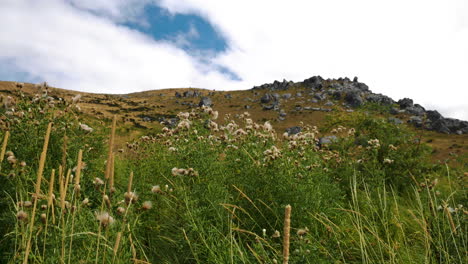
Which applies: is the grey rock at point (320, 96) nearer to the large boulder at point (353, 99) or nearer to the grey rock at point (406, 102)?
the large boulder at point (353, 99)

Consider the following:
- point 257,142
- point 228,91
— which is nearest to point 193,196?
point 257,142

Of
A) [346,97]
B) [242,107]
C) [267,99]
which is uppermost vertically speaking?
[346,97]

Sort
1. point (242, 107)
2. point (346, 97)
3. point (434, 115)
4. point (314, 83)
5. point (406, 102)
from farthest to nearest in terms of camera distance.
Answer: point (314, 83) < point (242, 107) < point (346, 97) < point (406, 102) < point (434, 115)

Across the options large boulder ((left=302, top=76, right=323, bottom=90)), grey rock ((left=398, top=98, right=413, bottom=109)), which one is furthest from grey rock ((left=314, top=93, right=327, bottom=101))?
grey rock ((left=398, top=98, right=413, bottom=109))

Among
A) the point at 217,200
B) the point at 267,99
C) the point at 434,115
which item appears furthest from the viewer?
the point at 267,99

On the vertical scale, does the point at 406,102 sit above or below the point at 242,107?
above

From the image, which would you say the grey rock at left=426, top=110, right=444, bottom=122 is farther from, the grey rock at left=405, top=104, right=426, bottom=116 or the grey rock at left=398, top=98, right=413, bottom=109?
the grey rock at left=398, top=98, right=413, bottom=109

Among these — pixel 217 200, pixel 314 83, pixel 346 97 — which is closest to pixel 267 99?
pixel 314 83

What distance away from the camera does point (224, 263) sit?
2373 millimetres

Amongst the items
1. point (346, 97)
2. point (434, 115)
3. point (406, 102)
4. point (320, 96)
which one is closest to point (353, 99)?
point (346, 97)

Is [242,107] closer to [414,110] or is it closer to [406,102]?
[406,102]

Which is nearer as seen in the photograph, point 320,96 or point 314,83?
point 320,96

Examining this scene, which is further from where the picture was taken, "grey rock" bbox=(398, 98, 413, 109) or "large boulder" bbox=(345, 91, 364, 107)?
"large boulder" bbox=(345, 91, 364, 107)

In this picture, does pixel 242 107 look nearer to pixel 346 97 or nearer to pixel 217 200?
pixel 346 97
